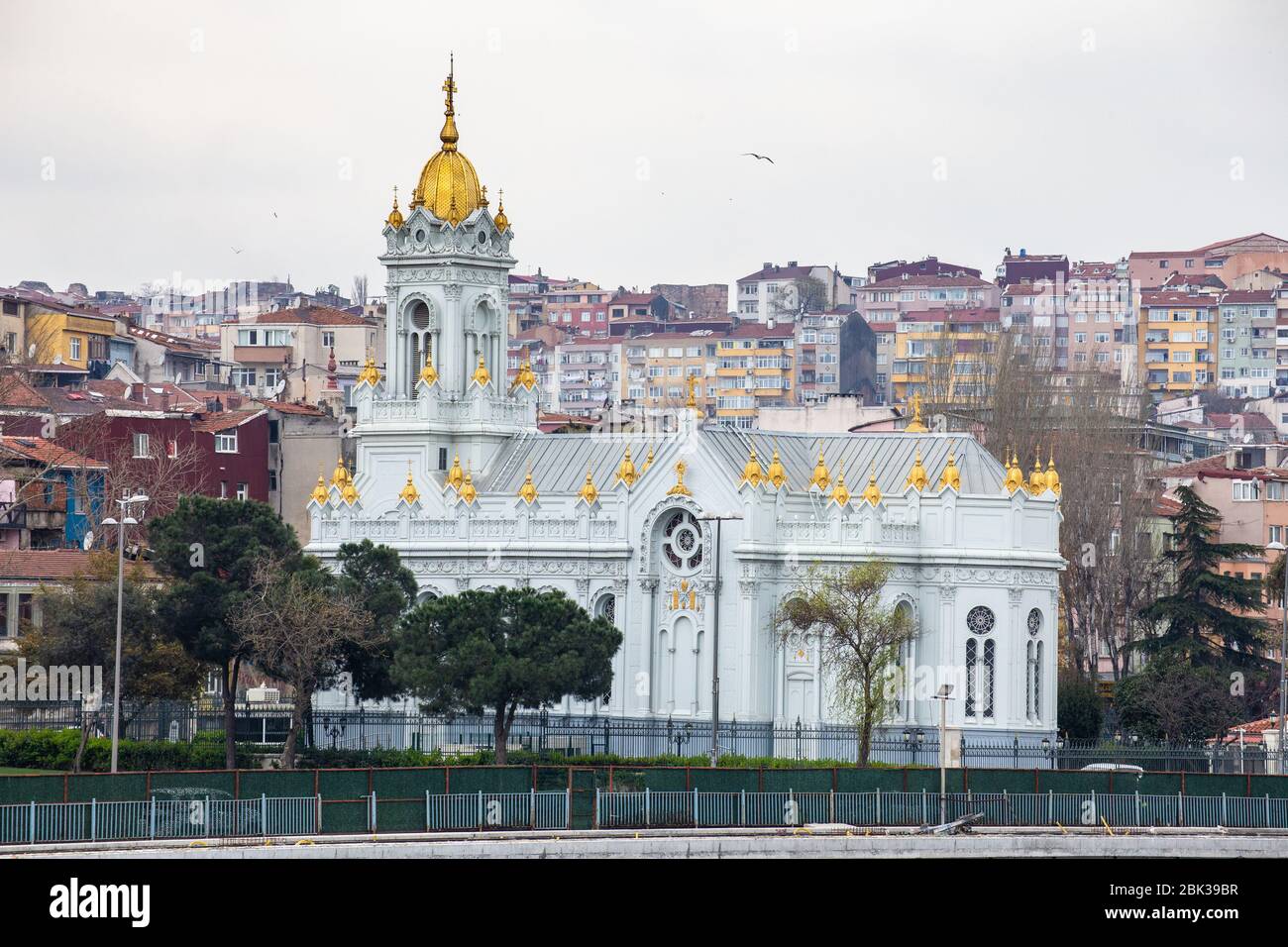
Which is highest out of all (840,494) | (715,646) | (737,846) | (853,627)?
(840,494)

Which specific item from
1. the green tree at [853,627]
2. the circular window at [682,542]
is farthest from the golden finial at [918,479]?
the circular window at [682,542]

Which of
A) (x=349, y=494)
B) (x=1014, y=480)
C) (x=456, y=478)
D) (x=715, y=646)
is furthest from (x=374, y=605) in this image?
(x=1014, y=480)

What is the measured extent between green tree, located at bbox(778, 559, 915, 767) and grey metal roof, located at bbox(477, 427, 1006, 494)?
446 centimetres

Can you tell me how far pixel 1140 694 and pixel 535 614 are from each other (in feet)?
67.8

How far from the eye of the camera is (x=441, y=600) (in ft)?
288

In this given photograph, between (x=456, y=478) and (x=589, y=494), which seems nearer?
(x=589, y=494)

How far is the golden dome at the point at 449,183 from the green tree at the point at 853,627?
19.5m

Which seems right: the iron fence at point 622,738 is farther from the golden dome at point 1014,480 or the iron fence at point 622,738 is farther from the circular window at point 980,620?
the golden dome at point 1014,480

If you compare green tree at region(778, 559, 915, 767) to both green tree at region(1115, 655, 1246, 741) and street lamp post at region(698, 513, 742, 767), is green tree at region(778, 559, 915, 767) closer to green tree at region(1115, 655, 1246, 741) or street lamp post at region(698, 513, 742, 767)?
street lamp post at region(698, 513, 742, 767)

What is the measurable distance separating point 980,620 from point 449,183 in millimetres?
24064

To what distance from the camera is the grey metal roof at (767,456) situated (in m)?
96.9

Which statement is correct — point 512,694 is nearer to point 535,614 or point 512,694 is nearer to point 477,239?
point 535,614

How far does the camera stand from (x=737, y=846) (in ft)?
217

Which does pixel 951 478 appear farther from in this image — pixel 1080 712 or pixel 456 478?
pixel 456 478
